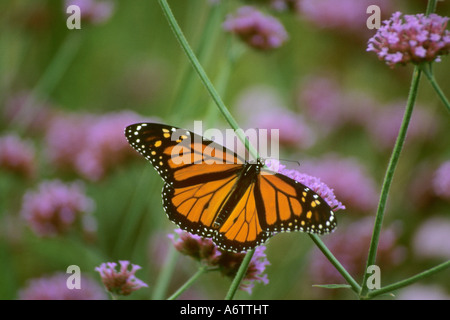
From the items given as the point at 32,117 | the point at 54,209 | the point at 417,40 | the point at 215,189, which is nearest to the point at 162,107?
the point at 32,117

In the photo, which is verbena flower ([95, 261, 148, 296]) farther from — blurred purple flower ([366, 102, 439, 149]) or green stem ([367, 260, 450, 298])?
blurred purple flower ([366, 102, 439, 149])

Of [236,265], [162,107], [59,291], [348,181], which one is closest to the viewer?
[236,265]

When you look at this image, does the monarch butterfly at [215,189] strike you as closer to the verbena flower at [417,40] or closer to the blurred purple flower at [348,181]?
the verbena flower at [417,40]

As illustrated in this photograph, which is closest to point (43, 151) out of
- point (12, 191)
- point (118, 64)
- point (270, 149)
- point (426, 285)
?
point (12, 191)

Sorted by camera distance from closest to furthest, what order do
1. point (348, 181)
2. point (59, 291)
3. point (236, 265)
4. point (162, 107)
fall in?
point (236, 265) → point (59, 291) → point (348, 181) → point (162, 107)

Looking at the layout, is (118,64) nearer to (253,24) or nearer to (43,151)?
(43,151)

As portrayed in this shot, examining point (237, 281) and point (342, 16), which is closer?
point (237, 281)

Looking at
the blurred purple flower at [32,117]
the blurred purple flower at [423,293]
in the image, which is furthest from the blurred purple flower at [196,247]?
the blurred purple flower at [32,117]

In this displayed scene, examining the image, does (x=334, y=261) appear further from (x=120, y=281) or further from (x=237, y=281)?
(x=120, y=281)
